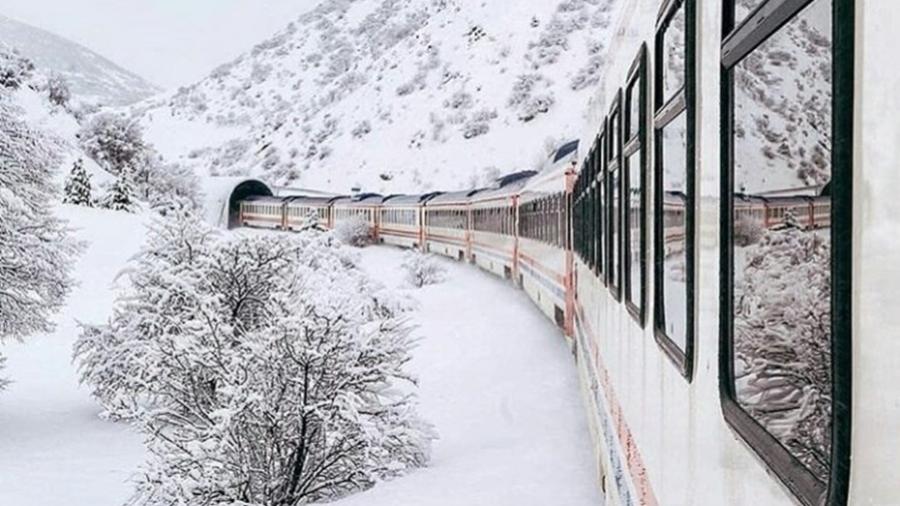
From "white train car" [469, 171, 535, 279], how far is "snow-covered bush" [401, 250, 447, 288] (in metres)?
1.21

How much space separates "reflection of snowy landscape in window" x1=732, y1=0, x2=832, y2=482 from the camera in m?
1.46

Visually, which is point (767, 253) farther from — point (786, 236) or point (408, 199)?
point (408, 199)

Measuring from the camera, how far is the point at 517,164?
186ft

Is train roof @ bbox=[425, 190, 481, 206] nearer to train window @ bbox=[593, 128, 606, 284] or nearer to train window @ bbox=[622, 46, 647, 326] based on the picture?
train window @ bbox=[593, 128, 606, 284]

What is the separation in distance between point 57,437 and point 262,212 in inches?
1539

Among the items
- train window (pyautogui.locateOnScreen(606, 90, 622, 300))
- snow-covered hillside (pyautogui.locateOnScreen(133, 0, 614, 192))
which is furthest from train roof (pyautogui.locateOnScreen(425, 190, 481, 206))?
train window (pyautogui.locateOnScreen(606, 90, 622, 300))

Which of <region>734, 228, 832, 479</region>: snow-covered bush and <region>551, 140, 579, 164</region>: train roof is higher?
<region>551, 140, 579, 164</region>: train roof

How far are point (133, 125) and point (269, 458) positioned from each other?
49.1 meters

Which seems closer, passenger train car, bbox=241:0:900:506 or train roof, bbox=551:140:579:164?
passenger train car, bbox=241:0:900:506

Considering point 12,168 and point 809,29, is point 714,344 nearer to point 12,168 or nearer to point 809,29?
point 809,29

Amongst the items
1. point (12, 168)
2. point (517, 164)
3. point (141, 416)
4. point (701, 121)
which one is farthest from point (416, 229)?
point (701, 121)

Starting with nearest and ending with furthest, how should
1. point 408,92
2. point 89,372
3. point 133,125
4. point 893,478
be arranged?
point 893,478, point 89,372, point 133,125, point 408,92

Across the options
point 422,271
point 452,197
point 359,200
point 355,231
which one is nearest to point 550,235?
point 422,271

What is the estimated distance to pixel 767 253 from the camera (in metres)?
1.83
